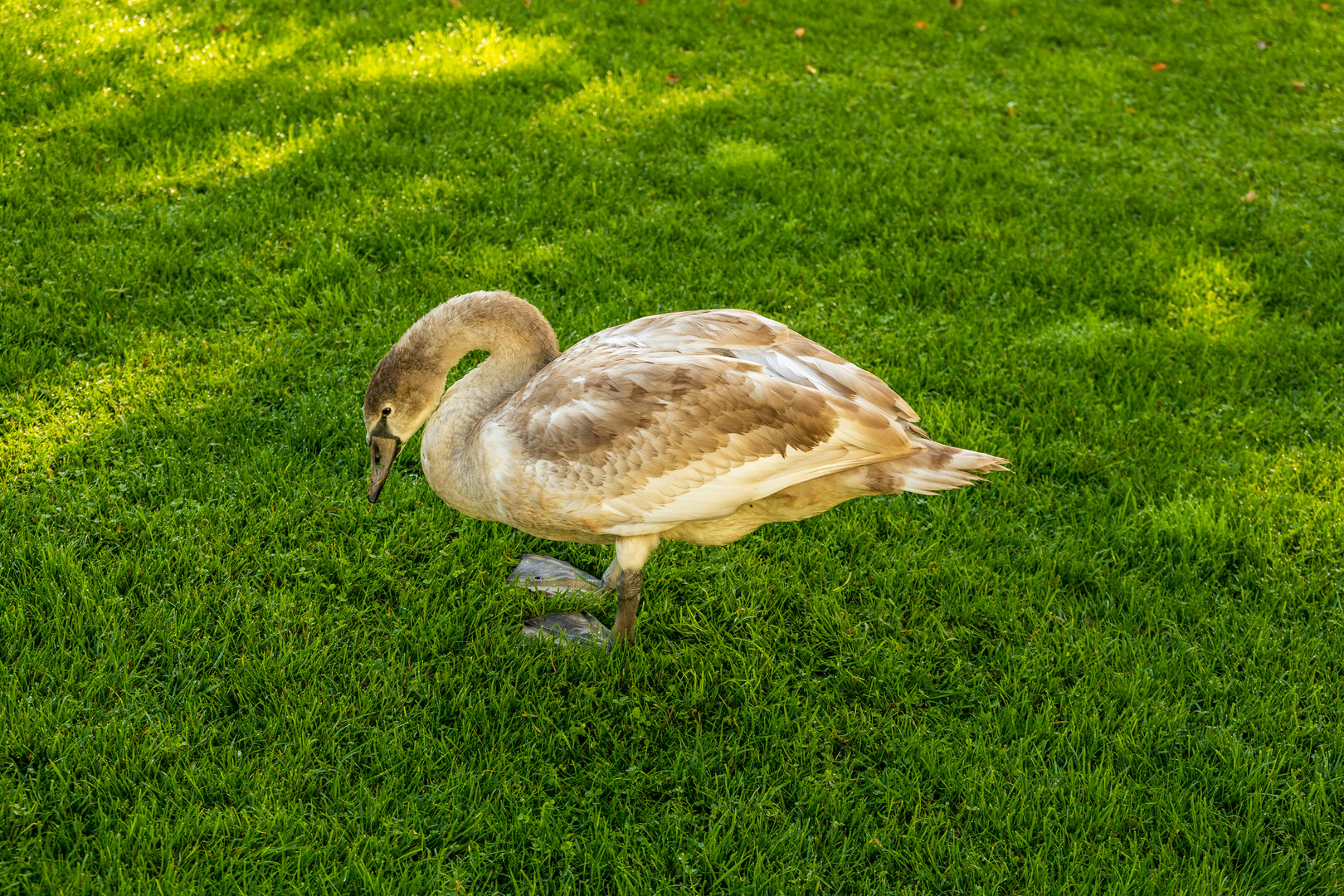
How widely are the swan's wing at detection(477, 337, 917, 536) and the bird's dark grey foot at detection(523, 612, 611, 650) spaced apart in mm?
722

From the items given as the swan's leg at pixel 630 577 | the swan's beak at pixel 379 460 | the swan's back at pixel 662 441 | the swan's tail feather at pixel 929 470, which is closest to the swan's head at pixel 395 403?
the swan's beak at pixel 379 460

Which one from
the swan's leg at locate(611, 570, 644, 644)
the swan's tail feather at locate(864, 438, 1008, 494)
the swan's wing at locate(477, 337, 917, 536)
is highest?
the swan's wing at locate(477, 337, 917, 536)

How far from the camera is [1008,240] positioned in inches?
278

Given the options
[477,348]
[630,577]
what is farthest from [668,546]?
[477,348]

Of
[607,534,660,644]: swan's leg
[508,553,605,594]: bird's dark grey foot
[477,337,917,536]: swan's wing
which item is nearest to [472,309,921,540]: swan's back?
[477,337,917,536]: swan's wing

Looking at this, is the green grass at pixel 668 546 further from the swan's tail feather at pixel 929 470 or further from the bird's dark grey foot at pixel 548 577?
the swan's tail feather at pixel 929 470

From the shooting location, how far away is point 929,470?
3732mm

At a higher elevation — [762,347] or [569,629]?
[762,347]

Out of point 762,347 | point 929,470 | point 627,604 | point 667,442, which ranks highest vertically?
point 762,347

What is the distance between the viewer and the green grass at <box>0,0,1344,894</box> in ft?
11.2

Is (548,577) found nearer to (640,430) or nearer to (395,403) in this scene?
(395,403)

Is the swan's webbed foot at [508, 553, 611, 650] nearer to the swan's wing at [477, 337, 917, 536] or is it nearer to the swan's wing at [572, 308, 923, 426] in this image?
the swan's wing at [477, 337, 917, 536]

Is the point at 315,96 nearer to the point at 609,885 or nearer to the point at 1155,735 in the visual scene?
the point at 609,885

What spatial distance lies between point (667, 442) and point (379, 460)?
1270 mm
